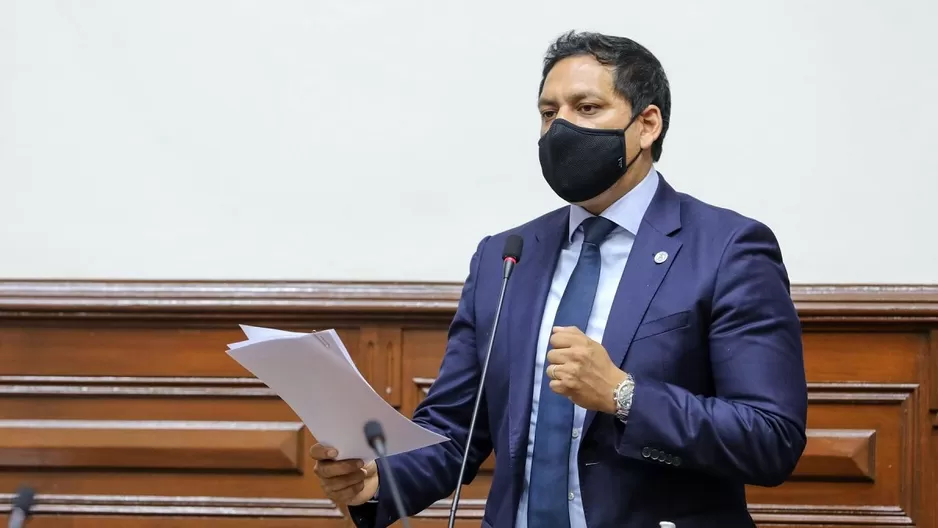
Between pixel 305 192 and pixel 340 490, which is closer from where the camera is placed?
pixel 340 490

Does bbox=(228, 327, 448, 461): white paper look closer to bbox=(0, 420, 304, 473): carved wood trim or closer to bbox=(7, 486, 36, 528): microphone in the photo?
bbox=(7, 486, 36, 528): microphone

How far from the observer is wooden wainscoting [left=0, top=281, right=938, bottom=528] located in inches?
105

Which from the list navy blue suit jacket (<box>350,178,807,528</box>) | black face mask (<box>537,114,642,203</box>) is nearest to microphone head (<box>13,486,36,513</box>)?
navy blue suit jacket (<box>350,178,807,528</box>)

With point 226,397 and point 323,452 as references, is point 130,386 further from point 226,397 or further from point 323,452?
point 323,452

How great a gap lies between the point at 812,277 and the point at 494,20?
3.85 feet

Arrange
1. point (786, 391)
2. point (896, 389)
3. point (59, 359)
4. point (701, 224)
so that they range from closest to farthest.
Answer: point (786, 391)
point (701, 224)
point (896, 389)
point (59, 359)

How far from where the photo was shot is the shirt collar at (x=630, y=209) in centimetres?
174

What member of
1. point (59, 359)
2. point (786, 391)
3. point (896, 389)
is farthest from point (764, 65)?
point (59, 359)

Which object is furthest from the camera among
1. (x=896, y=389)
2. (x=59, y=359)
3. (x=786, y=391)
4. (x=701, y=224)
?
(x=59, y=359)

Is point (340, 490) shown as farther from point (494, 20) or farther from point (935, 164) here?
point (935, 164)

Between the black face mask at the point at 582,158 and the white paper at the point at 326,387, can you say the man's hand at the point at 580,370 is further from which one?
the black face mask at the point at 582,158

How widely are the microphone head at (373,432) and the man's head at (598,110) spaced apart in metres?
0.57

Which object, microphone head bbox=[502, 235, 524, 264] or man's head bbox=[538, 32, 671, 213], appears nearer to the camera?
microphone head bbox=[502, 235, 524, 264]

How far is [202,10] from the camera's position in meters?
2.87
